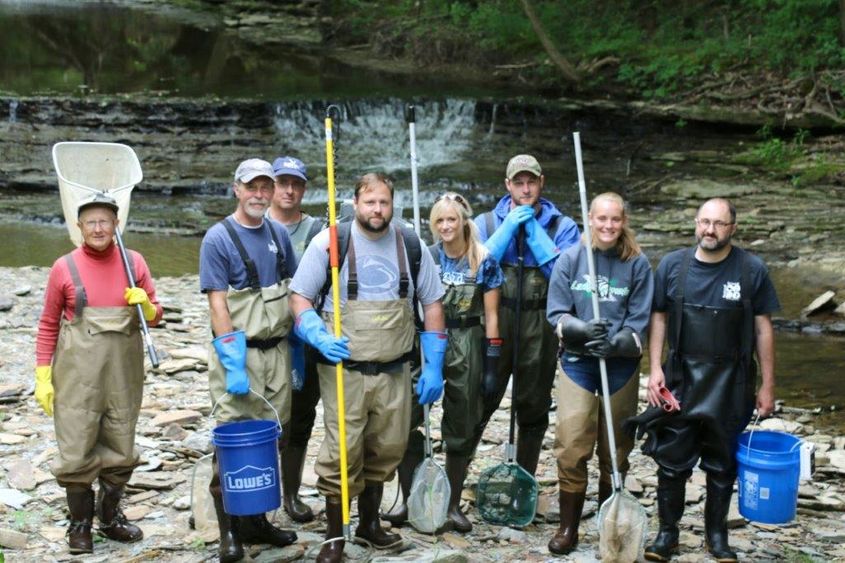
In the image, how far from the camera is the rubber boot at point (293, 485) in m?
6.54

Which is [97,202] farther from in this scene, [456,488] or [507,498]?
[507,498]

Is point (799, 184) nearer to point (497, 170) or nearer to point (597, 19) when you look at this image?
point (497, 170)

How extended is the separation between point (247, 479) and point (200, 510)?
1.02 m

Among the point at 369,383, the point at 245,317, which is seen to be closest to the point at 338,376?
the point at 369,383

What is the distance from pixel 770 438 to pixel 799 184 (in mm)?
13151

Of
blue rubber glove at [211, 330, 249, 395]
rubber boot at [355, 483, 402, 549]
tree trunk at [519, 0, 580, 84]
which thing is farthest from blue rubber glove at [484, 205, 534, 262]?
tree trunk at [519, 0, 580, 84]

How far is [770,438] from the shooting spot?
244 inches

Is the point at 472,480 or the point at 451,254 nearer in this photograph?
the point at 451,254

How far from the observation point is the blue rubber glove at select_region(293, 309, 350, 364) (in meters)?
5.58

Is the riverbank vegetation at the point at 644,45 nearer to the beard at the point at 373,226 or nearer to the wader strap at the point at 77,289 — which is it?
the beard at the point at 373,226

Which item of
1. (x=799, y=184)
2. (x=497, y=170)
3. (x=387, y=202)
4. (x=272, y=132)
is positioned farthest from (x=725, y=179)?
(x=387, y=202)

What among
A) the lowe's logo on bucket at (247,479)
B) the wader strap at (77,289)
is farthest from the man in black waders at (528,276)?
the wader strap at (77,289)

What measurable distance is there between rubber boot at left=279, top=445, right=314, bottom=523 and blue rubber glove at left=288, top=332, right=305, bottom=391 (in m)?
0.44

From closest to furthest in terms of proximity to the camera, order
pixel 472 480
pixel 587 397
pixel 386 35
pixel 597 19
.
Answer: pixel 587 397 < pixel 472 480 < pixel 597 19 < pixel 386 35
